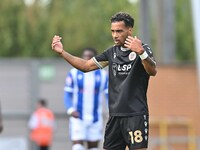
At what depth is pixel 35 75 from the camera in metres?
26.5

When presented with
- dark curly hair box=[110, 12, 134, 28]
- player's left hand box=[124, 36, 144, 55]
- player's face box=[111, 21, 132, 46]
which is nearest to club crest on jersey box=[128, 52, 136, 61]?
player's face box=[111, 21, 132, 46]

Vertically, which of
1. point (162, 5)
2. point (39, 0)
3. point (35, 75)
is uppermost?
point (39, 0)

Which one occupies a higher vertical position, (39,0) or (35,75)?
(39,0)

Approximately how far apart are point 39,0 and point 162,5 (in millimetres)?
17655

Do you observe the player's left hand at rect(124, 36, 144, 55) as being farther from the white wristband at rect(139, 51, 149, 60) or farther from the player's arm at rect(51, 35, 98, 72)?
the player's arm at rect(51, 35, 98, 72)

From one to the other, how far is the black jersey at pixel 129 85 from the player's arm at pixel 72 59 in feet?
1.39

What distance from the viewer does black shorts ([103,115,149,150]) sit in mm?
11109

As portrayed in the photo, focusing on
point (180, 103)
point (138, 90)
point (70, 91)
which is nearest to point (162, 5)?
point (180, 103)

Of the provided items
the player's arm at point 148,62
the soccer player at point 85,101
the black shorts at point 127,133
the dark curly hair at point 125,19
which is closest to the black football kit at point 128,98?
the black shorts at point 127,133

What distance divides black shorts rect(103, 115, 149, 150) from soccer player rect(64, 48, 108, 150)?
15.7 feet

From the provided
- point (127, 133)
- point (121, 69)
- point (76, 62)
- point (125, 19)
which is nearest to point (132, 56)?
point (121, 69)

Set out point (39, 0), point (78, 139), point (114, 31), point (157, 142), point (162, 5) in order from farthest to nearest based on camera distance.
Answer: point (39, 0) → point (162, 5) → point (157, 142) → point (78, 139) → point (114, 31)

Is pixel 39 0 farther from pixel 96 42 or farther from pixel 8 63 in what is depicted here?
pixel 8 63

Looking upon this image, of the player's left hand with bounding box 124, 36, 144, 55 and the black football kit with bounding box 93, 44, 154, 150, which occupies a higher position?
the player's left hand with bounding box 124, 36, 144, 55
